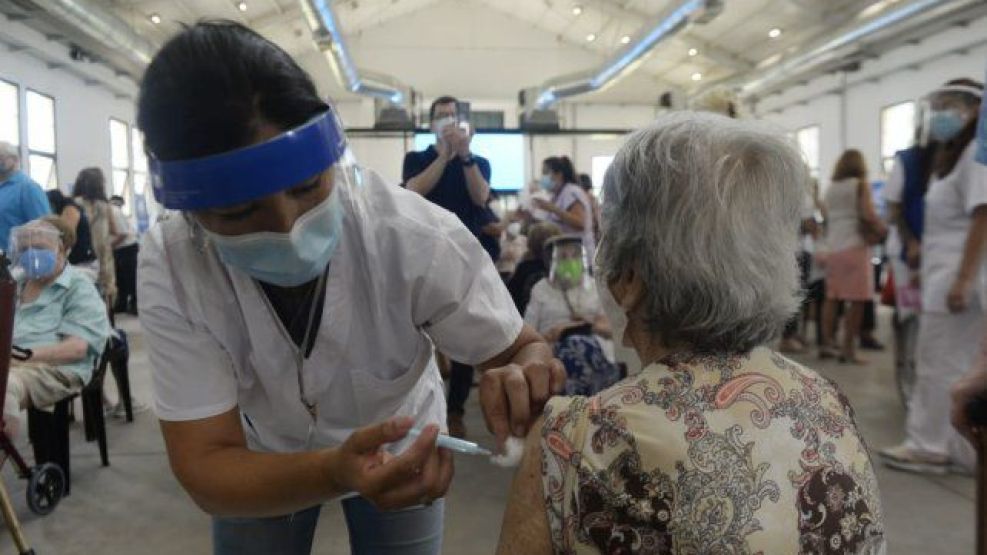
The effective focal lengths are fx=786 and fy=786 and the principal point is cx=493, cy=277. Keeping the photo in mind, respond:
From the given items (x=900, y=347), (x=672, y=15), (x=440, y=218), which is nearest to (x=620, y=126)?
(x=672, y=15)

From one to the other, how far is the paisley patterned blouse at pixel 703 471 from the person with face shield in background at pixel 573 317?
7.75 feet

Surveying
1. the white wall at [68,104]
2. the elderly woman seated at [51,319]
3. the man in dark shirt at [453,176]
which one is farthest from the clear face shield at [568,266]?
the white wall at [68,104]

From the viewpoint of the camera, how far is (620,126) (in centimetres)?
1841

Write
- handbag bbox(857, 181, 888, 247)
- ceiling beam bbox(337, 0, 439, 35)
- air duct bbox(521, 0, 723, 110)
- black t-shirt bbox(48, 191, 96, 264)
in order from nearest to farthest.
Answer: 1. black t-shirt bbox(48, 191, 96, 264)
2. handbag bbox(857, 181, 888, 247)
3. air duct bbox(521, 0, 723, 110)
4. ceiling beam bbox(337, 0, 439, 35)

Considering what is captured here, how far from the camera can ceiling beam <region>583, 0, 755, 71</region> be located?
1477cm

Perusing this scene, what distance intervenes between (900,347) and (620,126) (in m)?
14.8

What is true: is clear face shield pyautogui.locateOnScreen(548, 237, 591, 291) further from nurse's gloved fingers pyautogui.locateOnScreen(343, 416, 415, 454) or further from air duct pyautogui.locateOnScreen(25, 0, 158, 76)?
air duct pyautogui.locateOnScreen(25, 0, 158, 76)

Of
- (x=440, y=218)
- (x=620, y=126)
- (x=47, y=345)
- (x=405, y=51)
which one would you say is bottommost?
(x=47, y=345)

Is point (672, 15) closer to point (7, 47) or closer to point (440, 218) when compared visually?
point (7, 47)

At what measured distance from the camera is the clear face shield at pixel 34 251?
126 inches

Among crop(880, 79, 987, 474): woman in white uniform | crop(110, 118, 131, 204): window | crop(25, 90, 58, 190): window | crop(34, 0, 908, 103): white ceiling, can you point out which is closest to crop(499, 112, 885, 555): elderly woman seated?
crop(880, 79, 987, 474): woman in white uniform

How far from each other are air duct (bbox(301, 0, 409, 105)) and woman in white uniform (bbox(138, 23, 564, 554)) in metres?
9.88

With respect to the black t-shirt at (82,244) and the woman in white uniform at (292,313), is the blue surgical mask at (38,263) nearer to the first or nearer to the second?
the black t-shirt at (82,244)

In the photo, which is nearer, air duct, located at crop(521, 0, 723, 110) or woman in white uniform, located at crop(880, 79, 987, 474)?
woman in white uniform, located at crop(880, 79, 987, 474)
